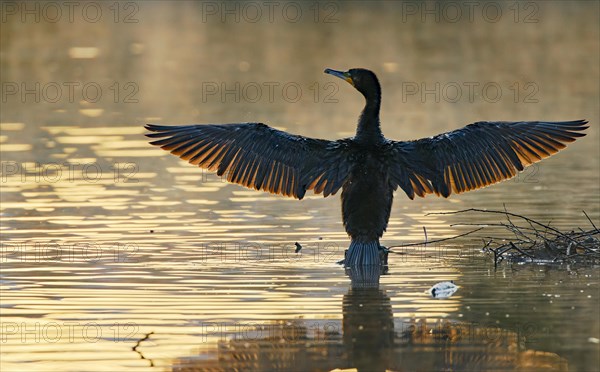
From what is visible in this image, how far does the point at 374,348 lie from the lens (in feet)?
27.3

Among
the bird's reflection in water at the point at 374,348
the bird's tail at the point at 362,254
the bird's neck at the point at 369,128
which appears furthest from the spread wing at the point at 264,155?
the bird's reflection in water at the point at 374,348

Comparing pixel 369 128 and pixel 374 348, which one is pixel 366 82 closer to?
pixel 369 128

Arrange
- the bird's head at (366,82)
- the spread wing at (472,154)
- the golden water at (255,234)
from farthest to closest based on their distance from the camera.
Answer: the bird's head at (366,82) → the spread wing at (472,154) → the golden water at (255,234)

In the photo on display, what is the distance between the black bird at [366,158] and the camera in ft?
37.3

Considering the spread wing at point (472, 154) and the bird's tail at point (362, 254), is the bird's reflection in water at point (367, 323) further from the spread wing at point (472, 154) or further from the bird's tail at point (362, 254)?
the spread wing at point (472, 154)

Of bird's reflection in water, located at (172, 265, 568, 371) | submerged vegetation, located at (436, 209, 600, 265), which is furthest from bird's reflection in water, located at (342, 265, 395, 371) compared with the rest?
submerged vegetation, located at (436, 209, 600, 265)

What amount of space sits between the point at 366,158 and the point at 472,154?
3.27 ft

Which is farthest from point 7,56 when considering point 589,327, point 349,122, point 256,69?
point 589,327

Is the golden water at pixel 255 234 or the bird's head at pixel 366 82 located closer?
the golden water at pixel 255 234

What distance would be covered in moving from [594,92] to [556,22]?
14.4m

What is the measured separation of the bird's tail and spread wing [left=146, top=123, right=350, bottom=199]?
510mm

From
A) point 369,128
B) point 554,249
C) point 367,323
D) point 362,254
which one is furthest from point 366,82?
point 367,323

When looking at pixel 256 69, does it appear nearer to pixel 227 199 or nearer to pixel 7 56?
pixel 7 56

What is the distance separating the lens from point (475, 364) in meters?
7.86
